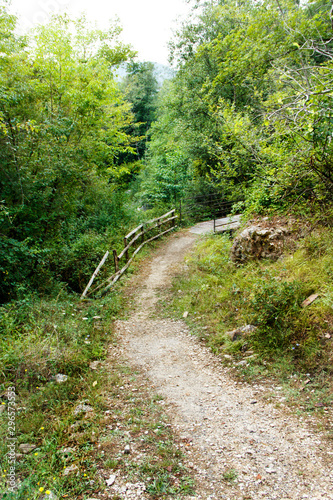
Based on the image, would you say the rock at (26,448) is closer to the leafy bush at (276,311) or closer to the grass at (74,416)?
the grass at (74,416)

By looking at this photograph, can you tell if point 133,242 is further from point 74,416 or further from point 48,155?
point 74,416

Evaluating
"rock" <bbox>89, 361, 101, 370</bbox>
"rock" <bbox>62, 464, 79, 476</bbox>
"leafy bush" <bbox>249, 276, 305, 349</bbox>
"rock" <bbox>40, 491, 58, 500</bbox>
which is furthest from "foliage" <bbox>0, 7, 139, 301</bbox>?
"leafy bush" <bbox>249, 276, 305, 349</bbox>

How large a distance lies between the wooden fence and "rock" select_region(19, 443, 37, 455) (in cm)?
420

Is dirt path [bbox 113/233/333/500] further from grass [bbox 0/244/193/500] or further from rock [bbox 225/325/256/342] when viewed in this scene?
rock [bbox 225/325/256/342]

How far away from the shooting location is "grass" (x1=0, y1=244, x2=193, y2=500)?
284 centimetres

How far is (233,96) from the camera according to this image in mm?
13570

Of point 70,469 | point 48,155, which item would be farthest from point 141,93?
point 70,469

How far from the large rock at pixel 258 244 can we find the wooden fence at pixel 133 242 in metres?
3.56

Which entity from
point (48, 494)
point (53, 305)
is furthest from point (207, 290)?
point (48, 494)

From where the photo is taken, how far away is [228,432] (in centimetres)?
337

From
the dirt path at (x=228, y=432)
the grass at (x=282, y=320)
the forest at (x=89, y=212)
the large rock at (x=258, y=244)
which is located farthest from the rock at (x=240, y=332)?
the large rock at (x=258, y=244)

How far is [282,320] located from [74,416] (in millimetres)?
3370

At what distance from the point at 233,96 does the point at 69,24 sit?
797 centimetres

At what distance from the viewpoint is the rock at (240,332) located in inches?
194
